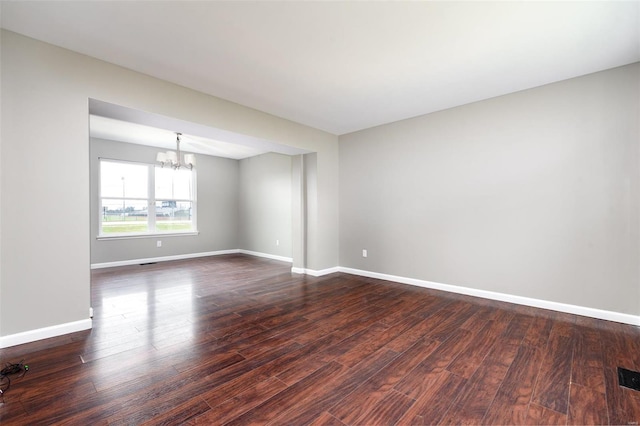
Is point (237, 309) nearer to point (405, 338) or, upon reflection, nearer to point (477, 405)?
point (405, 338)

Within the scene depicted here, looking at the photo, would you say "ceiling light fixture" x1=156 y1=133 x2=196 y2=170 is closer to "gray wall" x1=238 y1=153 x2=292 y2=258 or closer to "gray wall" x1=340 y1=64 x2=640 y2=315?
"gray wall" x1=238 y1=153 x2=292 y2=258

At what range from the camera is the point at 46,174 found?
8.15ft

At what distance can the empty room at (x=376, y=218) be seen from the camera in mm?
1790

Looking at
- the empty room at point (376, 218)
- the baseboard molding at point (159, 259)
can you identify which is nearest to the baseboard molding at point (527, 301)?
the empty room at point (376, 218)

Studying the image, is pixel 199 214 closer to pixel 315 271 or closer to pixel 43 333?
pixel 315 271

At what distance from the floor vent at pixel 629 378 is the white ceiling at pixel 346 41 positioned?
2.67 metres

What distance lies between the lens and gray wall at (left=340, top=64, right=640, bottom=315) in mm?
2830

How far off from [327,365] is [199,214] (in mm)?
5995

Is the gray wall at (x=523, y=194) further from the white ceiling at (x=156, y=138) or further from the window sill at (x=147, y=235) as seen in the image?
the window sill at (x=147, y=235)

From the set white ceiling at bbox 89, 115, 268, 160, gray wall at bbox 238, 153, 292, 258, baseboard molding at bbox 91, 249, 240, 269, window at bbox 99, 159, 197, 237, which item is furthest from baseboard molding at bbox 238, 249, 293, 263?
white ceiling at bbox 89, 115, 268, 160

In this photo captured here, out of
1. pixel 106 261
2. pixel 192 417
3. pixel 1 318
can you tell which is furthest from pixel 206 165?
pixel 192 417

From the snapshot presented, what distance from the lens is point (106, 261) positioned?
5.62 meters

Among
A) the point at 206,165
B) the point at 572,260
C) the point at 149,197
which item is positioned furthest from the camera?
the point at 206,165

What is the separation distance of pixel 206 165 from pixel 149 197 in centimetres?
155
